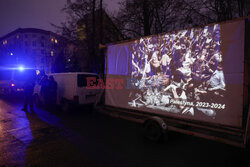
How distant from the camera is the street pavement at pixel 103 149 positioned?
345cm

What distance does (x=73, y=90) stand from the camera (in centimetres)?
753

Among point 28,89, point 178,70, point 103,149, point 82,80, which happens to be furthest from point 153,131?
point 28,89

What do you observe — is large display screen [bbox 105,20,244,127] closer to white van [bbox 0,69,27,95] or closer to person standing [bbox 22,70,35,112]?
person standing [bbox 22,70,35,112]

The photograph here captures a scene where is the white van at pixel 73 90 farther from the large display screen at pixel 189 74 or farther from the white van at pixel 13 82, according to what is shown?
the white van at pixel 13 82

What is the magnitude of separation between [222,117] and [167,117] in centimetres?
131

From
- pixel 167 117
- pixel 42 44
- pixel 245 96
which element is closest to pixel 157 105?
pixel 167 117

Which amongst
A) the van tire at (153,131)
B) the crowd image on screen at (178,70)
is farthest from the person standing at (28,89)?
the van tire at (153,131)

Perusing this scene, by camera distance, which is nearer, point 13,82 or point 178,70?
point 178,70

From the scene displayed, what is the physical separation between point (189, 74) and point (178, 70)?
0.30 metres

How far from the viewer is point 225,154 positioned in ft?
12.5

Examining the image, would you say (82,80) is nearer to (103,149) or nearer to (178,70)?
(103,149)

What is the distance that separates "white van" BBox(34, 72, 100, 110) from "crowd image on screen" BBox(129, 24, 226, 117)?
347 cm

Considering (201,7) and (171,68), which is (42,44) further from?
(171,68)

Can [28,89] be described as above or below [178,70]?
below
